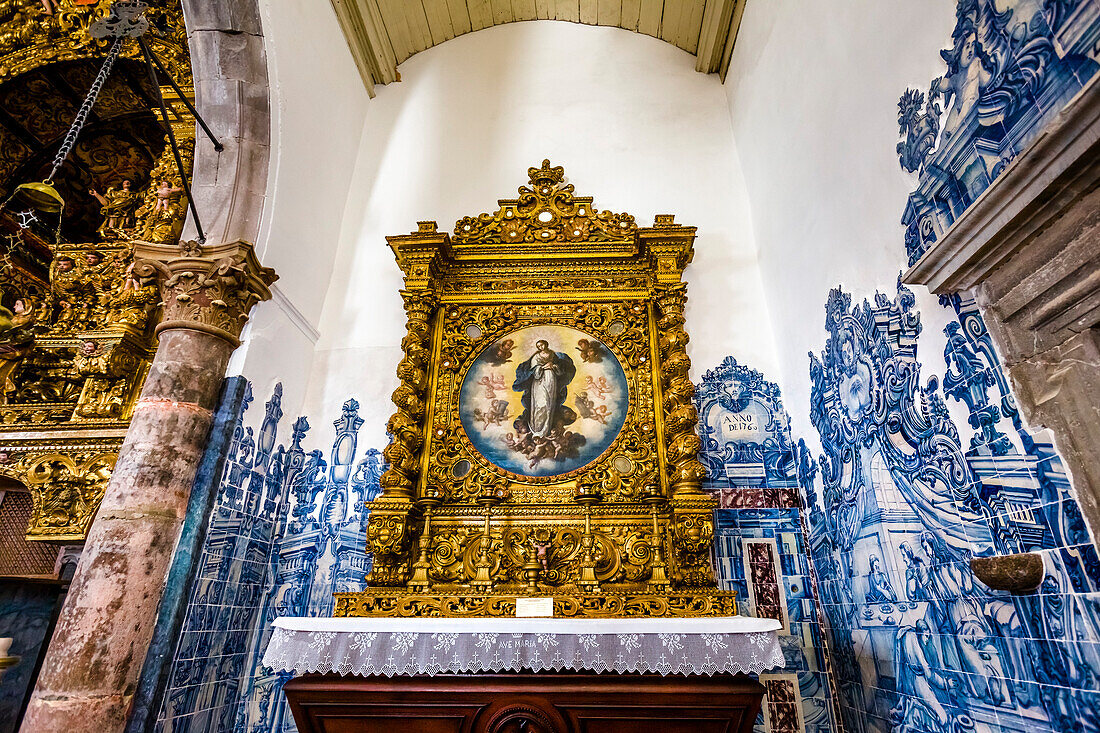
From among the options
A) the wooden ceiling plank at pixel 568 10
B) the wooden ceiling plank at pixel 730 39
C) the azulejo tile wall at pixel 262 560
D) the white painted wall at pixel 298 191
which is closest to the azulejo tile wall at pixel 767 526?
the azulejo tile wall at pixel 262 560

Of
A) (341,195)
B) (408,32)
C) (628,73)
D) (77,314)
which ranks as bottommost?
(77,314)

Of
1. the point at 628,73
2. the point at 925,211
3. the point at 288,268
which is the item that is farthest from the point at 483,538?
the point at 628,73

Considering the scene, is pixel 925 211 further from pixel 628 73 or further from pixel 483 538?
pixel 628 73

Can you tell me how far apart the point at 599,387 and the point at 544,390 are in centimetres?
43

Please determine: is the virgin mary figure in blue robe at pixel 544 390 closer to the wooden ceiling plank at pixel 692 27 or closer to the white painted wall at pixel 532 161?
the white painted wall at pixel 532 161

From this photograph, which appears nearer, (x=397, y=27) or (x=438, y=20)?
(x=397, y=27)

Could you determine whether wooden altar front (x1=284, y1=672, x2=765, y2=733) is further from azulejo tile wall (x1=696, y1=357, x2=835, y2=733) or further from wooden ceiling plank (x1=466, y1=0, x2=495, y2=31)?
wooden ceiling plank (x1=466, y1=0, x2=495, y2=31)

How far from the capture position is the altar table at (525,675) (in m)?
2.76

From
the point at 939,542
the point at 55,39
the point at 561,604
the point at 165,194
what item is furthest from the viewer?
the point at 55,39

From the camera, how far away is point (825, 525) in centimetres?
361

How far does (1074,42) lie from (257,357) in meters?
4.51

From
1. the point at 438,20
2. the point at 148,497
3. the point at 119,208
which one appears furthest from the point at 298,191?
the point at 438,20

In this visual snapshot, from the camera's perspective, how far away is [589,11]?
6277 mm

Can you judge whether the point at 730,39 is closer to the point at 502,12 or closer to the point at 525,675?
the point at 502,12
